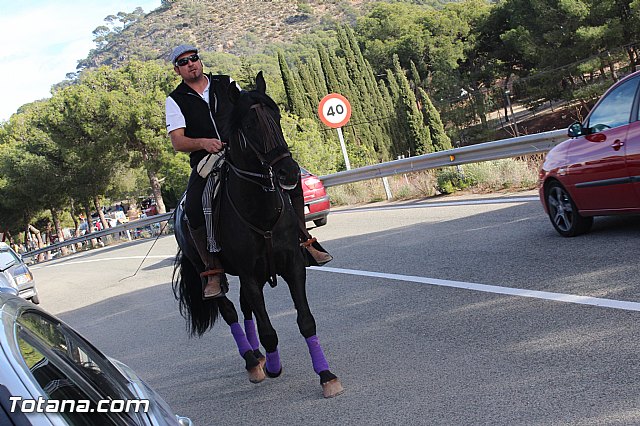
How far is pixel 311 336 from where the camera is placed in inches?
241

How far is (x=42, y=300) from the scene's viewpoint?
1867 cm

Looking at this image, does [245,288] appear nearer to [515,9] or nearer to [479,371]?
[479,371]

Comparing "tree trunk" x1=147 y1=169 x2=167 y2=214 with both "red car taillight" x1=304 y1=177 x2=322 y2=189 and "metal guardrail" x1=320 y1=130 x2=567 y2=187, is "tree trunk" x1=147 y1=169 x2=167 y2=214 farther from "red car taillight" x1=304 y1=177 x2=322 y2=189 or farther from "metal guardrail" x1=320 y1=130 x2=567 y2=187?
"red car taillight" x1=304 y1=177 x2=322 y2=189

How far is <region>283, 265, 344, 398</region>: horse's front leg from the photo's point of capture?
596 centimetres

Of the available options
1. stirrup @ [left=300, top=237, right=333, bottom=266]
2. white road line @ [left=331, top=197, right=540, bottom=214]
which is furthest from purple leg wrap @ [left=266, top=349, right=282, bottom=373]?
white road line @ [left=331, top=197, right=540, bottom=214]

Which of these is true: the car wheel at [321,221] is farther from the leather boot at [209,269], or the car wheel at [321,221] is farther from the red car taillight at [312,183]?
the leather boot at [209,269]

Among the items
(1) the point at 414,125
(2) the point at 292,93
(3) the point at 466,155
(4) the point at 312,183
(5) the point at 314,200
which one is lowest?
(1) the point at 414,125

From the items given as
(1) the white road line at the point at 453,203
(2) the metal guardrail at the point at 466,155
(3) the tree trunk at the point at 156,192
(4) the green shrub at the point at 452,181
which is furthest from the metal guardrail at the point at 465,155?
(3) the tree trunk at the point at 156,192

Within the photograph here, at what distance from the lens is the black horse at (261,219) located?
229 inches

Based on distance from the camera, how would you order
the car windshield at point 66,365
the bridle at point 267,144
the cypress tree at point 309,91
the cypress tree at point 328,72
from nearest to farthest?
the car windshield at point 66,365
the bridle at point 267,144
the cypress tree at point 309,91
the cypress tree at point 328,72

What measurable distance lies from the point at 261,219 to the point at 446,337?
1.86 metres

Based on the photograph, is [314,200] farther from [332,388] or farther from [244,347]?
[332,388]

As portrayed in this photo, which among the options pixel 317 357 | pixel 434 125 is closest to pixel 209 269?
pixel 317 357

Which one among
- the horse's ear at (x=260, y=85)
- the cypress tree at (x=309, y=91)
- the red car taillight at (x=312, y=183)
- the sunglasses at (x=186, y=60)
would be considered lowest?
the red car taillight at (x=312, y=183)
